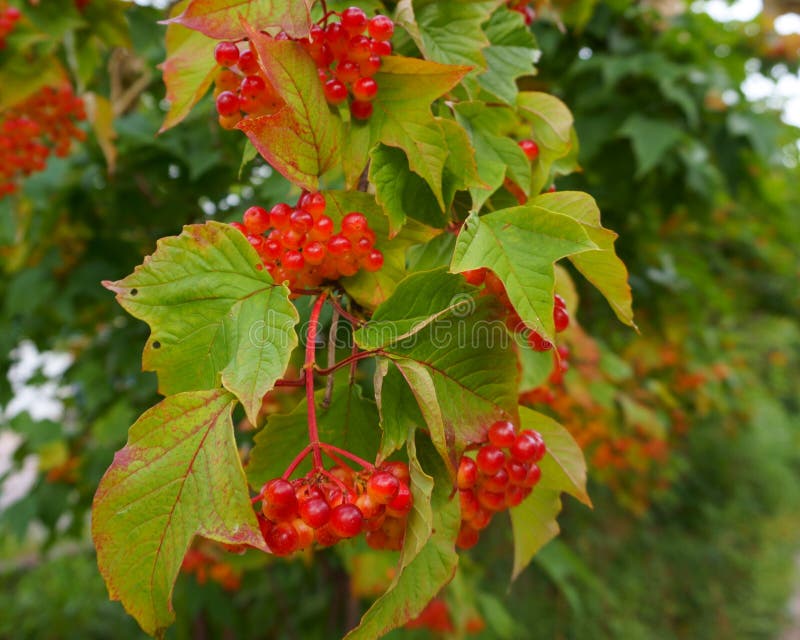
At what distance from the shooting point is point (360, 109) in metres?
0.61

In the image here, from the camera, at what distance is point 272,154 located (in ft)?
1.71

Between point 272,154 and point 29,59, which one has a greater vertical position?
point 272,154

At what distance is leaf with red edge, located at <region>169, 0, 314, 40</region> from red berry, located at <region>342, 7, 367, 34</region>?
51mm

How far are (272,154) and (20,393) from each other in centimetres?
203

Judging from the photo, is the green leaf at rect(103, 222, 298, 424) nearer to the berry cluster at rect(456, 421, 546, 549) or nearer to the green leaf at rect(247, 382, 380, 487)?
the green leaf at rect(247, 382, 380, 487)

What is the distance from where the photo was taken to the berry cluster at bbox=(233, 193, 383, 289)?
0.55 m

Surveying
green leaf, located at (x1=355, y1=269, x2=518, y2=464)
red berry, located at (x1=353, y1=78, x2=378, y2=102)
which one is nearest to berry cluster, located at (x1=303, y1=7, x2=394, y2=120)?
red berry, located at (x1=353, y1=78, x2=378, y2=102)

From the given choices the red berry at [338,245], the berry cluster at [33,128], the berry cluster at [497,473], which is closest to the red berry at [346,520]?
the berry cluster at [497,473]

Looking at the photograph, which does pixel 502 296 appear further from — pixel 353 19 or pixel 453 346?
pixel 353 19

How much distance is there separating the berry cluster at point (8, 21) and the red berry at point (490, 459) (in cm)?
122

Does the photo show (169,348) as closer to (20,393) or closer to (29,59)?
(29,59)

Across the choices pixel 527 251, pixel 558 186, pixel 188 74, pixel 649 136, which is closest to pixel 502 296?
pixel 527 251

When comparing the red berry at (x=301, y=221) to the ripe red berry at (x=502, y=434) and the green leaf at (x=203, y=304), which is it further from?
the ripe red berry at (x=502, y=434)

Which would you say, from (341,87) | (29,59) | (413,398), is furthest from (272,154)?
(29,59)
